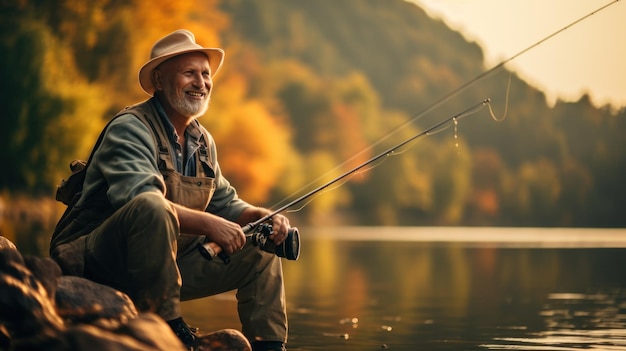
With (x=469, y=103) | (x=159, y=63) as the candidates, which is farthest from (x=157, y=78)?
(x=469, y=103)

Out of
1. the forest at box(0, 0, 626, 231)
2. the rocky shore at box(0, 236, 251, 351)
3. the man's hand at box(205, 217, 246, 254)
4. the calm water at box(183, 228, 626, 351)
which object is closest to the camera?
the rocky shore at box(0, 236, 251, 351)

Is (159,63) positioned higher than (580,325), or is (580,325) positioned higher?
(159,63)

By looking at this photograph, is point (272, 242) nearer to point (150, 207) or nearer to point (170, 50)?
point (150, 207)

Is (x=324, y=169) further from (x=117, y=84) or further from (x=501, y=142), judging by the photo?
(x=501, y=142)

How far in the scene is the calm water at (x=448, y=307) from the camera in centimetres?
777

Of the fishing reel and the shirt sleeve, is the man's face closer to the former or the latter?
the shirt sleeve

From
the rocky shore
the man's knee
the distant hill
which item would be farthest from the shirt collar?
the distant hill

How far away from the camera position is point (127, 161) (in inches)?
218

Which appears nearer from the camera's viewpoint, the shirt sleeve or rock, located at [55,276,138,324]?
rock, located at [55,276,138,324]

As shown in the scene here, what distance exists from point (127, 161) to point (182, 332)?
0.79m

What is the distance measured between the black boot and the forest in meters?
1.87

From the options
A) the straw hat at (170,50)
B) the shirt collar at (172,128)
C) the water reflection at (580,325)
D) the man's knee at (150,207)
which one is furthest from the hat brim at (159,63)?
the water reflection at (580,325)

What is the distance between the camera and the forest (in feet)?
105

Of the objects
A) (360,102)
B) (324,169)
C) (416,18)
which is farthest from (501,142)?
(416,18)
